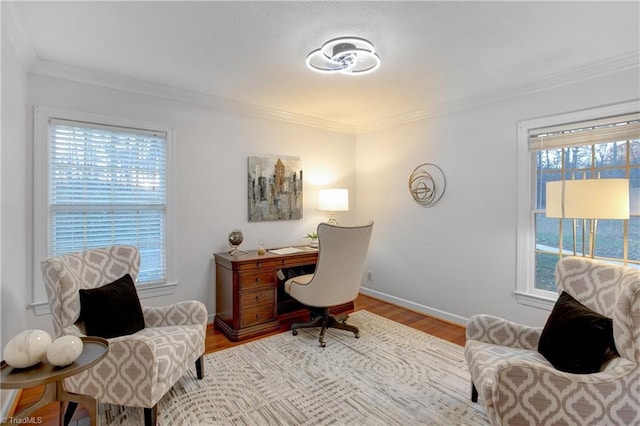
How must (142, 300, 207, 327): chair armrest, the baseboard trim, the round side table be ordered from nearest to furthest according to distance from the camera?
the round side table
(142, 300, 207, 327): chair armrest
the baseboard trim

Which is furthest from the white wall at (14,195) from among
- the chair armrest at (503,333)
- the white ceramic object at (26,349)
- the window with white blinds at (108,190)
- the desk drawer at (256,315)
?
the chair armrest at (503,333)

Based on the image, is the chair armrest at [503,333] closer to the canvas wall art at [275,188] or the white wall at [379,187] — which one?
the white wall at [379,187]

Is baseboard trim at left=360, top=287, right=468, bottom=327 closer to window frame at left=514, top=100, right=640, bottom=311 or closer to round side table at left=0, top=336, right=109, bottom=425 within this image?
window frame at left=514, top=100, right=640, bottom=311

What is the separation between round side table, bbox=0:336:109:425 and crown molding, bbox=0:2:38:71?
187cm

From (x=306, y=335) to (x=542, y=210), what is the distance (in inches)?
98.9

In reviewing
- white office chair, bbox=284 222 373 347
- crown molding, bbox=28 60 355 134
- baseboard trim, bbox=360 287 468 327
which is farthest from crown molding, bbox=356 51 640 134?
baseboard trim, bbox=360 287 468 327

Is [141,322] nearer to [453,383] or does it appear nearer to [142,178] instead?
[142,178]

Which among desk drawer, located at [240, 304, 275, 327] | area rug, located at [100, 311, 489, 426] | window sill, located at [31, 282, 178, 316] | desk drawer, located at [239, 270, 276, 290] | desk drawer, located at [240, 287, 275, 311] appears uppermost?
desk drawer, located at [239, 270, 276, 290]

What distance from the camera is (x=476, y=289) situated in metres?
3.40

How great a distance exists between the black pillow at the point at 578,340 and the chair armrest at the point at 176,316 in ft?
7.07

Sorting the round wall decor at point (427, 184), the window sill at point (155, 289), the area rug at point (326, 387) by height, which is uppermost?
the round wall decor at point (427, 184)

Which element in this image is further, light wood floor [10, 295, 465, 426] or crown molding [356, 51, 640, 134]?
crown molding [356, 51, 640, 134]

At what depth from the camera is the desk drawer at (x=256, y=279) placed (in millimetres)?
3135

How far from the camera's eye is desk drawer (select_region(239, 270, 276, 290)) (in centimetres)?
313
